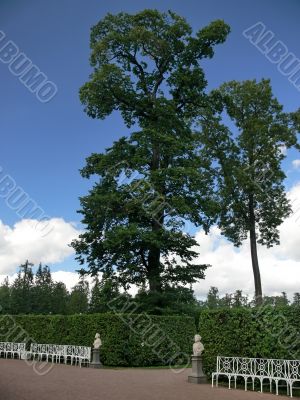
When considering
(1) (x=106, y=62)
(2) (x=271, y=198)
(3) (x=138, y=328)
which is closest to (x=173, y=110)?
(1) (x=106, y=62)

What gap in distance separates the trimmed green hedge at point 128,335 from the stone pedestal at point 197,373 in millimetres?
6338

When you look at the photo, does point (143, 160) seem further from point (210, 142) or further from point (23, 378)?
point (23, 378)

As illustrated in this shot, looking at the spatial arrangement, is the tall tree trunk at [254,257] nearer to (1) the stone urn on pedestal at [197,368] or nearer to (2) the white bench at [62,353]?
(2) the white bench at [62,353]

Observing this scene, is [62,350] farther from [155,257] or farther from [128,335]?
[155,257]

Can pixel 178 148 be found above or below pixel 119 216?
above

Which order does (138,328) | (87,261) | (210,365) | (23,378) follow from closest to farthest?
(23,378)
(210,365)
(138,328)
(87,261)

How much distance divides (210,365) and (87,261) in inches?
494

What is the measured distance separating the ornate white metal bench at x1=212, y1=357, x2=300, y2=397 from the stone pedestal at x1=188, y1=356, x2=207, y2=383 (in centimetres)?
35

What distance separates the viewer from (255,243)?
94.1 ft

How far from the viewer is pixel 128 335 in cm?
2008

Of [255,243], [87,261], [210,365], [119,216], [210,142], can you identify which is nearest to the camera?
[210,365]

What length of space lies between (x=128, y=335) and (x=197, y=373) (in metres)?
6.51

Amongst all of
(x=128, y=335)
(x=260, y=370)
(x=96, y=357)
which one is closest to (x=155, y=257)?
(x=128, y=335)

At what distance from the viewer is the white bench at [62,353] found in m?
20.0
